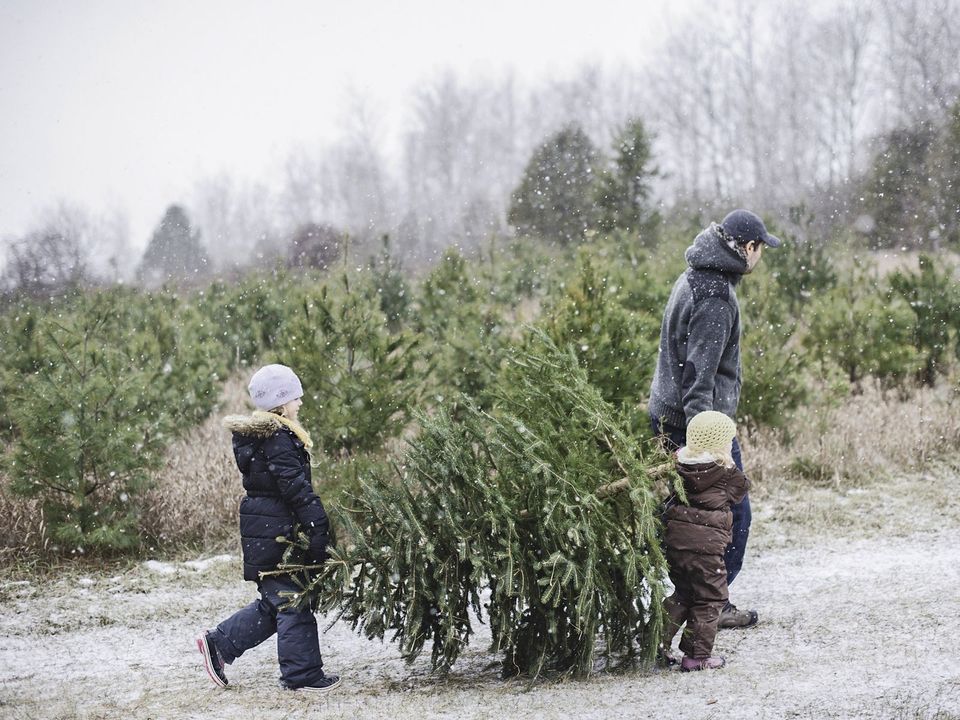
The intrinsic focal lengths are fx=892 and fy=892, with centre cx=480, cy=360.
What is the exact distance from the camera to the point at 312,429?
21.3ft

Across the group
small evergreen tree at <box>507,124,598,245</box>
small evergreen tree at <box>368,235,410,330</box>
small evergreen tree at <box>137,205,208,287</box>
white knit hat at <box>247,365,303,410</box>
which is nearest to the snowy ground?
white knit hat at <box>247,365,303,410</box>

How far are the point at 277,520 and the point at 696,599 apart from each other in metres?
1.78

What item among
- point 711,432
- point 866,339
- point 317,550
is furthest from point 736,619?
point 866,339

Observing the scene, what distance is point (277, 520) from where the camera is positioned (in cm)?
373

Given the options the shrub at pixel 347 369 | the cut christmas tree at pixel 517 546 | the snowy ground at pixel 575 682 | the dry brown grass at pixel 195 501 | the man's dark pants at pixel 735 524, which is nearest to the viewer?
the snowy ground at pixel 575 682

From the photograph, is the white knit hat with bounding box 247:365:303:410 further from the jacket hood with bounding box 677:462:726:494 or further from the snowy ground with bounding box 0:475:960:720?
the jacket hood with bounding box 677:462:726:494

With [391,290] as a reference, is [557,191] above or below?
above

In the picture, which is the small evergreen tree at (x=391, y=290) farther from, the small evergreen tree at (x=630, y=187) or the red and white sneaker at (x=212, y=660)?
the red and white sneaker at (x=212, y=660)

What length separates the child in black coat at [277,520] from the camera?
3.71 meters

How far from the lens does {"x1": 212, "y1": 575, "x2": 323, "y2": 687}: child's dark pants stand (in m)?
3.74

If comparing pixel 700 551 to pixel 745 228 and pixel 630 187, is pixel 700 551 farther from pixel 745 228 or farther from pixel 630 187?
pixel 630 187

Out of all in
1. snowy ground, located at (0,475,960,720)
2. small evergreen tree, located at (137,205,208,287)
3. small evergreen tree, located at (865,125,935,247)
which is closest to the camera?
snowy ground, located at (0,475,960,720)

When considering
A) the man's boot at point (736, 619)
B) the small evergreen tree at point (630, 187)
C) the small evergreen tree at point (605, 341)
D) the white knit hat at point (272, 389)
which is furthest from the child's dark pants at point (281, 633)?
the small evergreen tree at point (630, 187)

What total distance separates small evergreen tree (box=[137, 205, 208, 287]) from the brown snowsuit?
15783mm
